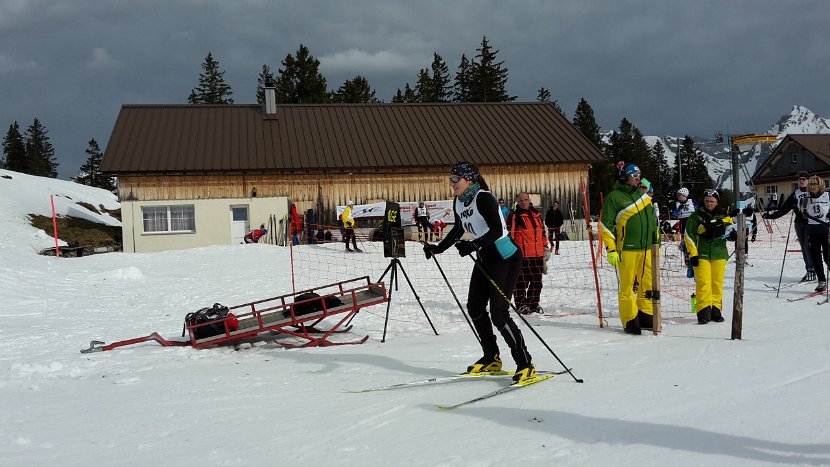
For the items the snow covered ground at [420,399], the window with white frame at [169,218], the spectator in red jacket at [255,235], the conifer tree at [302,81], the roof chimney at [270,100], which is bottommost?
the snow covered ground at [420,399]

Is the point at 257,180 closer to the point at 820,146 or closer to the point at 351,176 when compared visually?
the point at 351,176

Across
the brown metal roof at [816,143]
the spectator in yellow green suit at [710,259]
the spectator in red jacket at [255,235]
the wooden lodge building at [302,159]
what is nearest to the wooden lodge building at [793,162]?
the brown metal roof at [816,143]

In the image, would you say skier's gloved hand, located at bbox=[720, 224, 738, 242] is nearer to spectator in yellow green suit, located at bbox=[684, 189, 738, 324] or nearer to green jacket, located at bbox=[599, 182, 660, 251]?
spectator in yellow green suit, located at bbox=[684, 189, 738, 324]

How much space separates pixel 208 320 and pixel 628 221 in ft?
17.6

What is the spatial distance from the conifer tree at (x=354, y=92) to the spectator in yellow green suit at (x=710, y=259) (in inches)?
2148

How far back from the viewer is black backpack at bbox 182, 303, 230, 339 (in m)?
7.41

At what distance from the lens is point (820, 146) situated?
53094 millimetres

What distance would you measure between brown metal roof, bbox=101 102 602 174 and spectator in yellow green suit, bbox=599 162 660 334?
19.8m

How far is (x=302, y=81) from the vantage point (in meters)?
54.7

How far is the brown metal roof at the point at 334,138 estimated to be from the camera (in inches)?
1013

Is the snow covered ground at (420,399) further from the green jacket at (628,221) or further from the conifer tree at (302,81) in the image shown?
the conifer tree at (302,81)

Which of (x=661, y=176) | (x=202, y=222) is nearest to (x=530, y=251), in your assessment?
(x=202, y=222)

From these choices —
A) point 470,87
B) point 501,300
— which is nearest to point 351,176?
point 501,300

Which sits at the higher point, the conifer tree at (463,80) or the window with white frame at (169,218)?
the conifer tree at (463,80)
